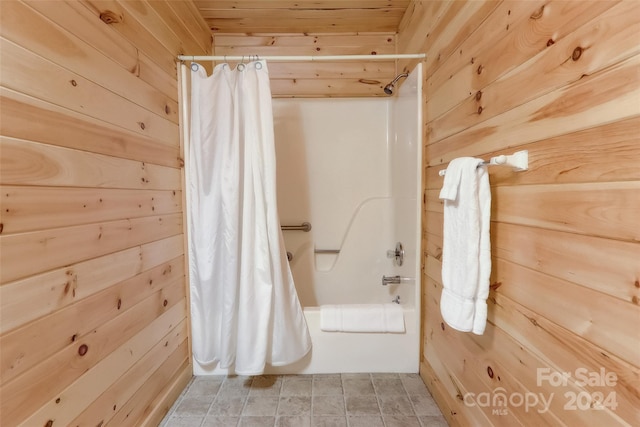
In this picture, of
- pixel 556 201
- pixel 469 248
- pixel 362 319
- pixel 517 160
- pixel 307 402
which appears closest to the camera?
pixel 556 201

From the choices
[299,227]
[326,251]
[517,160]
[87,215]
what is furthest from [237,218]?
[517,160]

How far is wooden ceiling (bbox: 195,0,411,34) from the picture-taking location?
6.05 feet

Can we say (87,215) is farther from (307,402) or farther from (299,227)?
(299,227)

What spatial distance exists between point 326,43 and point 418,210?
150 centimetres

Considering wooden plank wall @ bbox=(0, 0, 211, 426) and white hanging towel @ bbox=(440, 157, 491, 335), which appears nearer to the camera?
wooden plank wall @ bbox=(0, 0, 211, 426)

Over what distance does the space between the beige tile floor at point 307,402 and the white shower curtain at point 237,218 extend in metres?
0.15

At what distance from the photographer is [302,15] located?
195 cm

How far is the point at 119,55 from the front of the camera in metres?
1.07

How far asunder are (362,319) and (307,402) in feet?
1.61

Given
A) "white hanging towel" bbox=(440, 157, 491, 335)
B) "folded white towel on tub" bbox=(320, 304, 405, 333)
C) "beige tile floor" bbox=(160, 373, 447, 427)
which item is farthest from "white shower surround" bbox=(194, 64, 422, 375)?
"white hanging towel" bbox=(440, 157, 491, 335)

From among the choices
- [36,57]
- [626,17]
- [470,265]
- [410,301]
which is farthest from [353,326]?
[36,57]

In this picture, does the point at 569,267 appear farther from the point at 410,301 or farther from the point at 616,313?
the point at 410,301

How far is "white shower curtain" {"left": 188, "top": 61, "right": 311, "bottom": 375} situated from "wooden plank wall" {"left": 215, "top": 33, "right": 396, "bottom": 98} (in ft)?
2.59

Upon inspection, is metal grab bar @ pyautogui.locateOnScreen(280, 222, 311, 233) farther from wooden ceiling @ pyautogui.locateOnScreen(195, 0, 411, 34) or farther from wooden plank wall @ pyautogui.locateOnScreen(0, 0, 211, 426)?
wooden ceiling @ pyautogui.locateOnScreen(195, 0, 411, 34)
